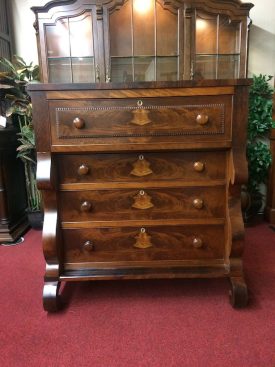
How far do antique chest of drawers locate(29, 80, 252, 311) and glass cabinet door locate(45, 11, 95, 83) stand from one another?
120cm

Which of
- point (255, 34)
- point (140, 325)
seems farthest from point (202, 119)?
point (255, 34)

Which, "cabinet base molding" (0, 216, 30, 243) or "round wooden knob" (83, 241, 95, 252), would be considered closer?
"round wooden knob" (83, 241, 95, 252)

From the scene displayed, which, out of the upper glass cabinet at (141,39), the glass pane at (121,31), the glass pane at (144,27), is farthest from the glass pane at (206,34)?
the glass pane at (121,31)

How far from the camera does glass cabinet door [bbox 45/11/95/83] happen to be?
202 cm

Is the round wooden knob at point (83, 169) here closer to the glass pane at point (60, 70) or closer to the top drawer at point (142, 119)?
the top drawer at point (142, 119)

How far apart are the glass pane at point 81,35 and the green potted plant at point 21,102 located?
34cm

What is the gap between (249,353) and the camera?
97cm

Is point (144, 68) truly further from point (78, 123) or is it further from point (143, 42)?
point (78, 123)

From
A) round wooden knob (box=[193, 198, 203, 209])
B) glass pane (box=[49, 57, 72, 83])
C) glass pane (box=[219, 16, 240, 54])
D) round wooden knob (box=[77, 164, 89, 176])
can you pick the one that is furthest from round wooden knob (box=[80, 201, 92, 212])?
glass pane (box=[219, 16, 240, 54])

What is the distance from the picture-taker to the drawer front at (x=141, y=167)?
3.76ft

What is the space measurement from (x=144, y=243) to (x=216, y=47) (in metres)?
1.68

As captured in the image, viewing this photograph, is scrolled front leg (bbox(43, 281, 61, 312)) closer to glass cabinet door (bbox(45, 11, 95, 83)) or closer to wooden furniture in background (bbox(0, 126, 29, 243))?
wooden furniture in background (bbox(0, 126, 29, 243))

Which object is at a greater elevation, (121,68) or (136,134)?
(121,68)

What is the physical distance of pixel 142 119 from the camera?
1.08m
